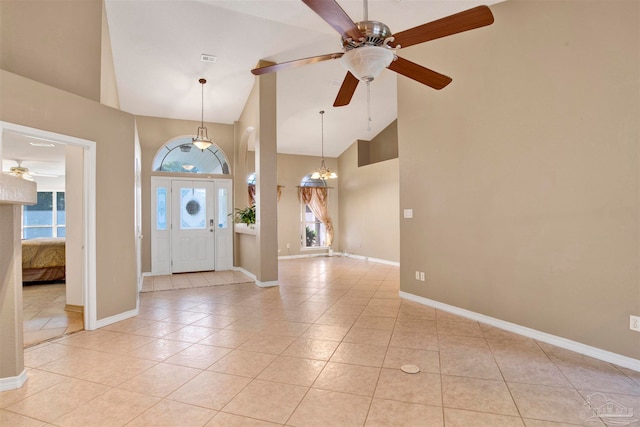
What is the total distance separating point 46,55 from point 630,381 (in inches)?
244

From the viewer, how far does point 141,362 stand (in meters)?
2.69

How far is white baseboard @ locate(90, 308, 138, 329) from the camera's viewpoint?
3.55m

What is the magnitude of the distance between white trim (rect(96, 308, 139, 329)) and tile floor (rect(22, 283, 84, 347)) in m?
0.18

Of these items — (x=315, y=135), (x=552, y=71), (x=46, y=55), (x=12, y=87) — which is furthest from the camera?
(x=315, y=135)

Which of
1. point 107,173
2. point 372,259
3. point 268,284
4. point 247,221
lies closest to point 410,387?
point 268,284

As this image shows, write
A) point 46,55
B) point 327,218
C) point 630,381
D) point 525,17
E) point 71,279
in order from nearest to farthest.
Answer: point 630,381, point 525,17, point 46,55, point 71,279, point 327,218

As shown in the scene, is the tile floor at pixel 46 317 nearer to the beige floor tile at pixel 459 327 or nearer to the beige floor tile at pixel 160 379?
the beige floor tile at pixel 160 379

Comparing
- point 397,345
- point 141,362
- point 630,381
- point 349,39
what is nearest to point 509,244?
point 630,381

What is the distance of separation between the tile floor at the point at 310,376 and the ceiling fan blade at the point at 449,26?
249cm

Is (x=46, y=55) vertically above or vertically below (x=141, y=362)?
above

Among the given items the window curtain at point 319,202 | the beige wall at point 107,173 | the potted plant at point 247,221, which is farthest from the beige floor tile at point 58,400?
the window curtain at point 319,202

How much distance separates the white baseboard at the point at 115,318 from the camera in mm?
3552

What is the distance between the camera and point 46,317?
3859 mm

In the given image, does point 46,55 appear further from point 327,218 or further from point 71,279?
point 327,218
